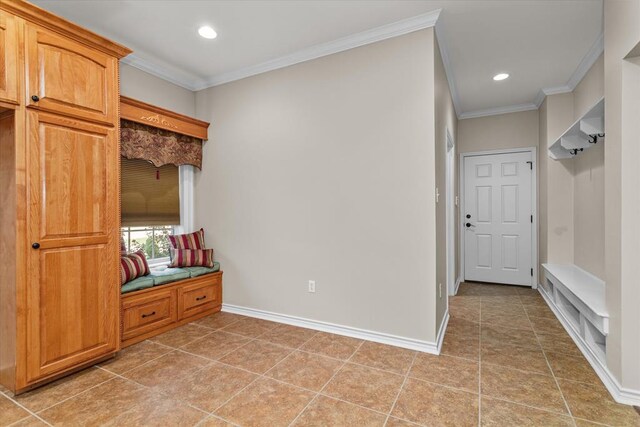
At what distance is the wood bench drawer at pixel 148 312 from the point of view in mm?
2775

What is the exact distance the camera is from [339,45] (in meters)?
2.93

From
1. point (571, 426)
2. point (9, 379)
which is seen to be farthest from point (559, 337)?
point (9, 379)

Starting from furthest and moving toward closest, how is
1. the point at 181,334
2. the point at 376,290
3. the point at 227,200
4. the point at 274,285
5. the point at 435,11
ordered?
the point at 227,200 < the point at 274,285 < the point at 181,334 < the point at 376,290 < the point at 435,11

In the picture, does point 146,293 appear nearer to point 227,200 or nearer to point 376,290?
point 227,200

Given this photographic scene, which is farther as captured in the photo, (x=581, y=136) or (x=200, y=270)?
(x=200, y=270)

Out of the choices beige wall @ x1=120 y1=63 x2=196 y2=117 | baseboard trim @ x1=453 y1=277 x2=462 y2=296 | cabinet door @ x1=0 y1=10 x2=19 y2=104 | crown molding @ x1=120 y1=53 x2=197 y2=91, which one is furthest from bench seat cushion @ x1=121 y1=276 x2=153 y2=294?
baseboard trim @ x1=453 y1=277 x2=462 y2=296

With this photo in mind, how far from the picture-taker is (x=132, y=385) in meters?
2.14

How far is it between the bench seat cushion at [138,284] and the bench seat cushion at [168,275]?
52mm

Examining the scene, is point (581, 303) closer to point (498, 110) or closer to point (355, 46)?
point (355, 46)

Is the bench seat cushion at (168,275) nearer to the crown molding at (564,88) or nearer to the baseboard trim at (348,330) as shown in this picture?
the baseboard trim at (348,330)

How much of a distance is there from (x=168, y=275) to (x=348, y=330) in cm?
179

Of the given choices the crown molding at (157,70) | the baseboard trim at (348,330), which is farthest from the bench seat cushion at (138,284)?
the crown molding at (157,70)

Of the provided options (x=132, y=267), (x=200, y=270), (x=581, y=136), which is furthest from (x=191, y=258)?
(x=581, y=136)

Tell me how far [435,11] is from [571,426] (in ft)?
9.21
